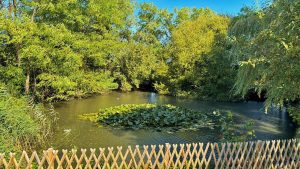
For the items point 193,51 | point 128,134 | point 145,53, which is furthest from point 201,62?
point 128,134

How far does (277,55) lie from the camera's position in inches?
272

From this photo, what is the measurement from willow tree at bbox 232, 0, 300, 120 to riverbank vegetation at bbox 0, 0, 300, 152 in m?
0.02

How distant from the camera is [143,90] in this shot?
36.6 m

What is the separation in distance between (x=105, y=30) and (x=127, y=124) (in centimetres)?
1580

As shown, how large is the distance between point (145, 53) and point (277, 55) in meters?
28.3

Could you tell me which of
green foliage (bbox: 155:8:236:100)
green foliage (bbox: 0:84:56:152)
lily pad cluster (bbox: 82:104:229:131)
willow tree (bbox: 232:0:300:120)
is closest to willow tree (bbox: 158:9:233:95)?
green foliage (bbox: 155:8:236:100)

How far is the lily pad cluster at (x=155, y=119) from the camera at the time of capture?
1559 centimetres

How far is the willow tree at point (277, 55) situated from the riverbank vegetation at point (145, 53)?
0.02 meters

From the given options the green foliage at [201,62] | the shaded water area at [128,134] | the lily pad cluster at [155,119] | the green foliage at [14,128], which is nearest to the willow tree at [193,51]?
the green foliage at [201,62]

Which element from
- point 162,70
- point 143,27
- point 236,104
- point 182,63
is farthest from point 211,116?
point 143,27

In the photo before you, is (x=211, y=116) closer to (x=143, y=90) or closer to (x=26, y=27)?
(x=26, y=27)

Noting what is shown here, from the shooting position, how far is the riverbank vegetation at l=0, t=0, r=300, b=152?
7102 mm

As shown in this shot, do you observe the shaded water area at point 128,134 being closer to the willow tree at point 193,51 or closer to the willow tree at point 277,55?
the willow tree at point 277,55

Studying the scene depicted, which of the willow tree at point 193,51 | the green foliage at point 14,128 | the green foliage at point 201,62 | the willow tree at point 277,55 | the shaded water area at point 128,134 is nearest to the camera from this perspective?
the willow tree at point 277,55
